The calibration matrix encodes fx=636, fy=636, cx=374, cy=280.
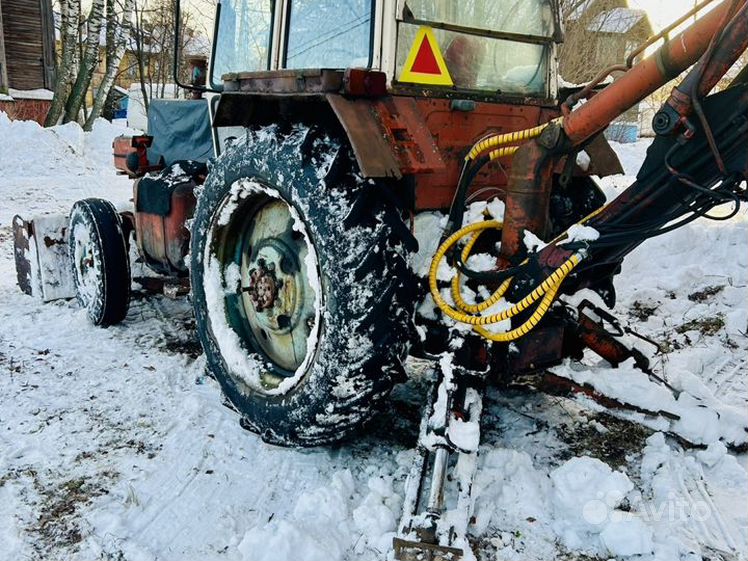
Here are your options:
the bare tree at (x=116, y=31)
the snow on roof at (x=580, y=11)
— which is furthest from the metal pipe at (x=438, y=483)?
the bare tree at (x=116, y=31)

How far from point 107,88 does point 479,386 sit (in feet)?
52.8

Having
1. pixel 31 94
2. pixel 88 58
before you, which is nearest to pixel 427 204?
pixel 88 58

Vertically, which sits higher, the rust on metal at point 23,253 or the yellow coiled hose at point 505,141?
the yellow coiled hose at point 505,141

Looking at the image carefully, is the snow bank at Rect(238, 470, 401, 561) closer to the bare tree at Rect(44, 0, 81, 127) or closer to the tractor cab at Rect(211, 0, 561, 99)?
the tractor cab at Rect(211, 0, 561, 99)

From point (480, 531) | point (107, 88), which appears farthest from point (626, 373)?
point (107, 88)

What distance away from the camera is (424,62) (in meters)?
2.71

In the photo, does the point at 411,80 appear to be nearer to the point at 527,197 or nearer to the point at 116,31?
the point at 527,197

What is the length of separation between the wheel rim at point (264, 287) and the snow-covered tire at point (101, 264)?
165cm

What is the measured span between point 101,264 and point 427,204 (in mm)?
2731

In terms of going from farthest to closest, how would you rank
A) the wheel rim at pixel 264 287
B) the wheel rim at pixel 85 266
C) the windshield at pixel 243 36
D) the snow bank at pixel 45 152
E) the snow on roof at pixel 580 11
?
the snow on roof at pixel 580 11
the snow bank at pixel 45 152
the wheel rim at pixel 85 266
the windshield at pixel 243 36
the wheel rim at pixel 264 287

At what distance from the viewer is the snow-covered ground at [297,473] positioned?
227cm

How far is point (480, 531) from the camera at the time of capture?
2312 millimetres

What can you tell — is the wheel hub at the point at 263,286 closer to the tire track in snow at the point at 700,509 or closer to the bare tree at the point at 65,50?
the tire track in snow at the point at 700,509

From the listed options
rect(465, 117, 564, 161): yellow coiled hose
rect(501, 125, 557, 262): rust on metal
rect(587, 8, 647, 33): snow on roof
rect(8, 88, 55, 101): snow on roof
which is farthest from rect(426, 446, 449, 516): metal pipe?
rect(8, 88, 55, 101): snow on roof
